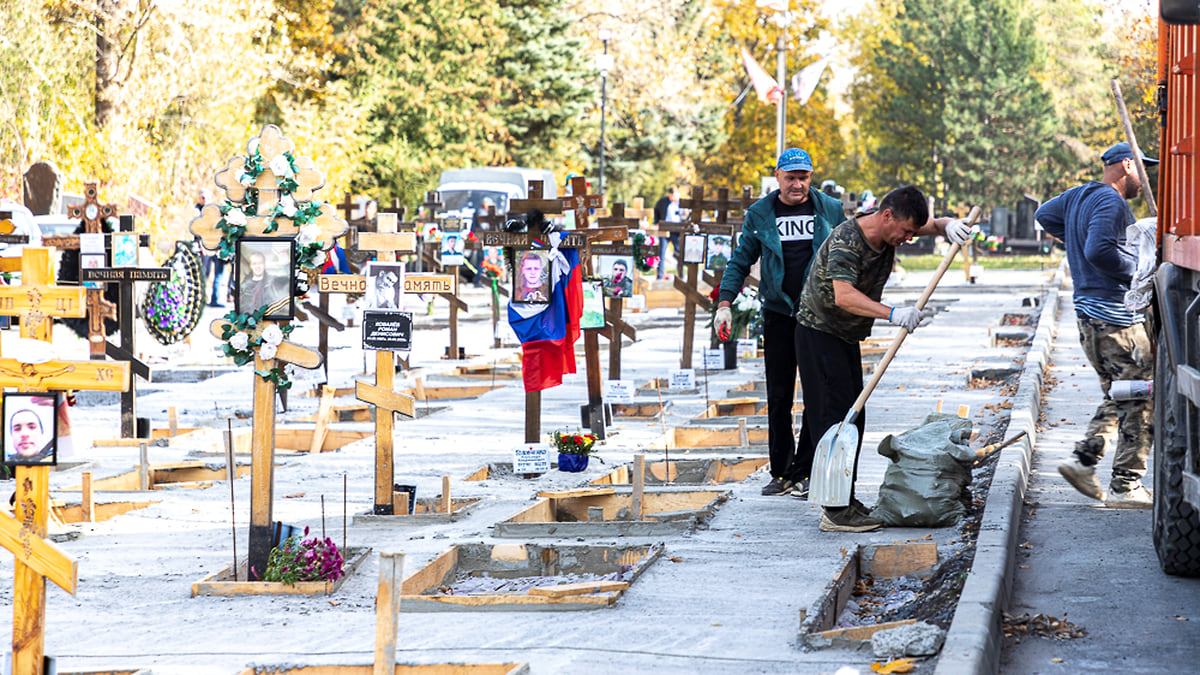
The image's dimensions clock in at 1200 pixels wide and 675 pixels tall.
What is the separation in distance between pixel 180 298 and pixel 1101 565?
488 inches

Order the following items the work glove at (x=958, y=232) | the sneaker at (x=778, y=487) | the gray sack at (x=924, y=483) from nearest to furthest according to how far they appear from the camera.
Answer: the work glove at (x=958, y=232), the gray sack at (x=924, y=483), the sneaker at (x=778, y=487)

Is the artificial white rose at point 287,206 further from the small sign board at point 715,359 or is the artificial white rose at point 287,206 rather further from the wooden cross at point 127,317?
the small sign board at point 715,359

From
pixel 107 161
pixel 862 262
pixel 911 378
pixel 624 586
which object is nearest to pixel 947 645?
pixel 624 586

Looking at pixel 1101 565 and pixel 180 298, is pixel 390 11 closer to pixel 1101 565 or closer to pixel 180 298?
pixel 180 298

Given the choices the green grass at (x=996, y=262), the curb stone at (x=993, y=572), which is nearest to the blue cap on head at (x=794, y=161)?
the curb stone at (x=993, y=572)

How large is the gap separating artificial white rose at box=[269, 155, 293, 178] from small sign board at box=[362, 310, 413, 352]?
1752 millimetres

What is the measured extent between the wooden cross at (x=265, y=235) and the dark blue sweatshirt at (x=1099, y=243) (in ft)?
13.7

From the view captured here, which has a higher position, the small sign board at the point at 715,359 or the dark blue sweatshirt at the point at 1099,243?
the dark blue sweatshirt at the point at 1099,243

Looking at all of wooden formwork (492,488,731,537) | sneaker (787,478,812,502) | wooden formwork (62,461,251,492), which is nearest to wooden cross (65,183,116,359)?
wooden formwork (62,461,251,492)

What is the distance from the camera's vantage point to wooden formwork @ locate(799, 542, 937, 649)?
5707 millimetres

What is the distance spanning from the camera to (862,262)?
26.5 feet

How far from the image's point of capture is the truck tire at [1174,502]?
680 centimetres

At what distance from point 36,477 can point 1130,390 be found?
5428 millimetres

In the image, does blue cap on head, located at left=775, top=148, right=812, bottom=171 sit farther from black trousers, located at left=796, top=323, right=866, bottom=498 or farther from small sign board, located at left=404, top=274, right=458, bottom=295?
small sign board, located at left=404, top=274, right=458, bottom=295
